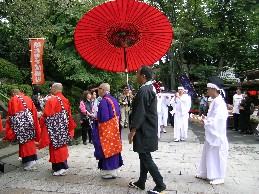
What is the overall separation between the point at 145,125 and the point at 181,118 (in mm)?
6008

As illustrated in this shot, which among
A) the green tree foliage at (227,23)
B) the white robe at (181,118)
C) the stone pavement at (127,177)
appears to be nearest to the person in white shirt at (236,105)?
the white robe at (181,118)

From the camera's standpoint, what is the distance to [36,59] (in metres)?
11.6

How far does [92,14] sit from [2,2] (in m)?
11.3

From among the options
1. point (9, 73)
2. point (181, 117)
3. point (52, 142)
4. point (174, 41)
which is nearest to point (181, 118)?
point (181, 117)

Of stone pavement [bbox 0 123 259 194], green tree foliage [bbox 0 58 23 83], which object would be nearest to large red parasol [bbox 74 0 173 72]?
stone pavement [bbox 0 123 259 194]

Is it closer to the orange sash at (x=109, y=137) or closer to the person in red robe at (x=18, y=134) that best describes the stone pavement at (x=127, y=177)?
the person in red robe at (x=18, y=134)

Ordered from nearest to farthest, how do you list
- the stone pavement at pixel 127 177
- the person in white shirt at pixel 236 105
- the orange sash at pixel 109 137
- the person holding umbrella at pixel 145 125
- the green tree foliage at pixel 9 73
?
1. the person holding umbrella at pixel 145 125
2. the stone pavement at pixel 127 177
3. the orange sash at pixel 109 137
4. the green tree foliage at pixel 9 73
5. the person in white shirt at pixel 236 105

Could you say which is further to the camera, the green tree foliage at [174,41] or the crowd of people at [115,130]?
the green tree foliage at [174,41]

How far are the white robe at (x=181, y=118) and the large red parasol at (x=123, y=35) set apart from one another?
531 cm

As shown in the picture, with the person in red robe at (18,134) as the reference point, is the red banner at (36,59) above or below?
above

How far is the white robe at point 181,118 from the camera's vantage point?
1033 cm

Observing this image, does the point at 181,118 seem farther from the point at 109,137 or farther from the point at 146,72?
the point at 146,72

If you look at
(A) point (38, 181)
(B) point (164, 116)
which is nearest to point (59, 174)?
(A) point (38, 181)

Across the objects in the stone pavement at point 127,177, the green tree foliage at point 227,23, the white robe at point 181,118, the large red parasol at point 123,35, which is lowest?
the stone pavement at point 127,177
